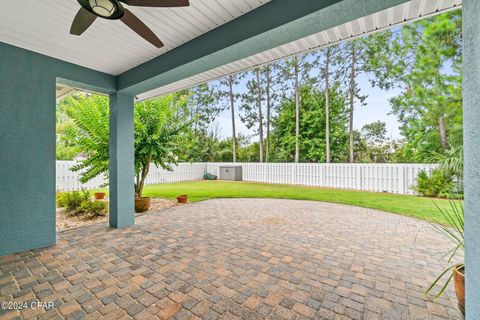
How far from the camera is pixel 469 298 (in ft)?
4.52

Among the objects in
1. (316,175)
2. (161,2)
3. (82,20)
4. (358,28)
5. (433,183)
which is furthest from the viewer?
(316,175)

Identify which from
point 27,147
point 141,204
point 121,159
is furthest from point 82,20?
point 141,204

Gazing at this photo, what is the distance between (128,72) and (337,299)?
15.4ft

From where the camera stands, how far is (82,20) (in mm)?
2049

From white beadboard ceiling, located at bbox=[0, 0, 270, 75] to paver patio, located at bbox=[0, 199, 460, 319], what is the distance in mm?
3020

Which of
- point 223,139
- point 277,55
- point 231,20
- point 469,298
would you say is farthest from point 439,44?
point 223,139

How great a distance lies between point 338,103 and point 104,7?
14.4 metres

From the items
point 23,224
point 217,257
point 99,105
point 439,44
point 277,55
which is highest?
point 439,44

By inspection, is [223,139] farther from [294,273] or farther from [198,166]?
[294,273]

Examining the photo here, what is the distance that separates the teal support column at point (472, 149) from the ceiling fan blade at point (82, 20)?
2863 mm

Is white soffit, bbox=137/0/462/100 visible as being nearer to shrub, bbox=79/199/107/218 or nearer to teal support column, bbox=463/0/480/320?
teal support column, bbox=463/0/480/320

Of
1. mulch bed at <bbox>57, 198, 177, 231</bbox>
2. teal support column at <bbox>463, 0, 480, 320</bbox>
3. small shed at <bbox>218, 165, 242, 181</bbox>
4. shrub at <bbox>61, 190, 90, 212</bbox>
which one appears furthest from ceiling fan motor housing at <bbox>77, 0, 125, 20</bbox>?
Answer: small shed at <bbox>218, 165, 242, 181</bbox>

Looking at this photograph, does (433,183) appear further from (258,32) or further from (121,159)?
(121,159)

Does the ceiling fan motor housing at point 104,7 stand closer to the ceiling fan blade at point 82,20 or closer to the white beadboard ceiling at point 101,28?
the ceiling fan blade at point 82,20
